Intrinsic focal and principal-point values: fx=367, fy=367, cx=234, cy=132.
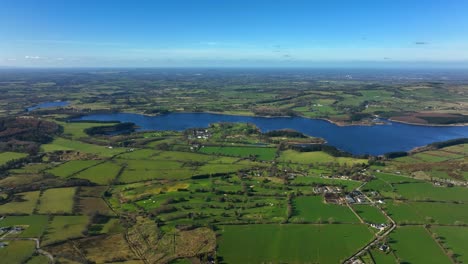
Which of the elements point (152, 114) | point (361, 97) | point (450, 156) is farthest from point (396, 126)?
point (152, 114)

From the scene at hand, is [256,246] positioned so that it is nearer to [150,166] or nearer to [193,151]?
[150,166]

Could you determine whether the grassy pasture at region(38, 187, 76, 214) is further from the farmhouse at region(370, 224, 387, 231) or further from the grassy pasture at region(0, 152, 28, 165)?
the farmhouse at region(370, 224, 387, 231)

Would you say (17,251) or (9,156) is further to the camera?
(9,156)

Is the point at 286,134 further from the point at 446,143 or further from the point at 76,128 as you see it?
the point at 76,128

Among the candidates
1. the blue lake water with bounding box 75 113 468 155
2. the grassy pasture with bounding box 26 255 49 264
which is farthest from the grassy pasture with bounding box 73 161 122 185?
the blue lake water with bounding box 75 113 468 155

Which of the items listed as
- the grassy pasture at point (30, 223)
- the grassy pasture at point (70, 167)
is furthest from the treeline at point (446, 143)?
the grassy pasture at point (30, 223)

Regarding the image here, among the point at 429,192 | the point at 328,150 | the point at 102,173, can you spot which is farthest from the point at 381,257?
the point at 102,173
